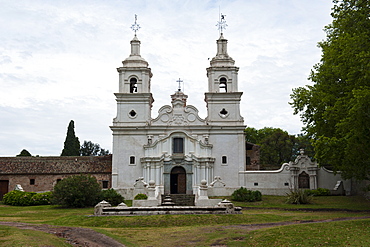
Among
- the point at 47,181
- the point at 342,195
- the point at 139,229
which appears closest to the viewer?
the point at 139,229

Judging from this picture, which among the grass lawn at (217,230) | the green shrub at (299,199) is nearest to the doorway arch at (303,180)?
the green shrub at (299,199)

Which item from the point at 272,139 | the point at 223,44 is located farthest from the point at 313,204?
the point at 272,139

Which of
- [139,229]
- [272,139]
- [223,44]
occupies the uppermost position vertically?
[223,44]

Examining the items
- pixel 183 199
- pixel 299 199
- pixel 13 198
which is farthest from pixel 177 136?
pixel 13 198

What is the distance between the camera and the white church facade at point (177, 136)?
37.0 metres

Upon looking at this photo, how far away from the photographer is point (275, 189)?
36.5 m

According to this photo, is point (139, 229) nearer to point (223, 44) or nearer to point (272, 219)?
point (272, 219)

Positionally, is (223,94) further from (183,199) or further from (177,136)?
(183,199)

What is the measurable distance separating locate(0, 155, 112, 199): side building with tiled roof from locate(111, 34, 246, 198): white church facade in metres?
2.06

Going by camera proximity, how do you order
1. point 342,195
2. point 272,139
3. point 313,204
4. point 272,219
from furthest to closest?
point 272,139 < point 342,195 < point 313,204 < point 272,219

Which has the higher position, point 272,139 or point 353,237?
point 272,139

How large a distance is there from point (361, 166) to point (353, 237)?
9143mm

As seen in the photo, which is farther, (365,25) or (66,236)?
(365,25)

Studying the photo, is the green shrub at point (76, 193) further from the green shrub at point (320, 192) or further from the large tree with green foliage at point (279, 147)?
the large tree with green foliage at point (279, 147)
